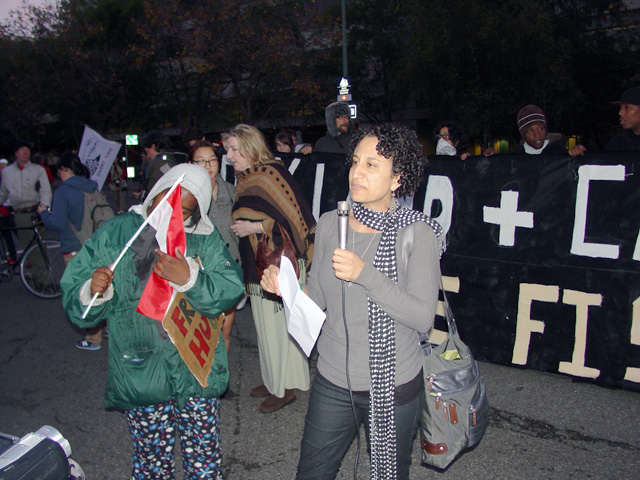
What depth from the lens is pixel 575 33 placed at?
22656 mm

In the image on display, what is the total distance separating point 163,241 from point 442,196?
9.89ft

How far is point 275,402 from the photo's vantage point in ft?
13.1

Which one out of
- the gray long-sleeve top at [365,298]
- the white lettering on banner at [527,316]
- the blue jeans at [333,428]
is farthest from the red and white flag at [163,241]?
the white lettering on banner at [527,316]

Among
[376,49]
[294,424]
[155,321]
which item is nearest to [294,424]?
[294,424]

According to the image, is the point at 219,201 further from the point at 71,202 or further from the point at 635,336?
the point at 635,336

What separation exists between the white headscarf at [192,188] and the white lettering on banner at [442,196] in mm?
2547

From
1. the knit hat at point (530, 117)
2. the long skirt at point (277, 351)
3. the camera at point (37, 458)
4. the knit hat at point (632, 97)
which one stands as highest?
the knit hat at point (632, 97)

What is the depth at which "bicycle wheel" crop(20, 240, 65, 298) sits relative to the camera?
7.07m

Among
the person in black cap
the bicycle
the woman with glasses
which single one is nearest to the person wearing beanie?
the person in black cap

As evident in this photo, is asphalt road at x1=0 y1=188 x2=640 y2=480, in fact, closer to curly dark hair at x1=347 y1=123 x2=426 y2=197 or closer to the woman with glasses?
the woman with glasses

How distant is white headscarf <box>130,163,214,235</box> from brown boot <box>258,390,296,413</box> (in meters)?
1.85

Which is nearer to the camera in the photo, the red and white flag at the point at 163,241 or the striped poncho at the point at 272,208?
the red and white flag at the point at 163,241

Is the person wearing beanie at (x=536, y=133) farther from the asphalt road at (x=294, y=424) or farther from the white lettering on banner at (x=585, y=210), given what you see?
the asphalt road at (x=294, y=424)

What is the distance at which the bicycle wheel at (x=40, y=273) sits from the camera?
707 cm
